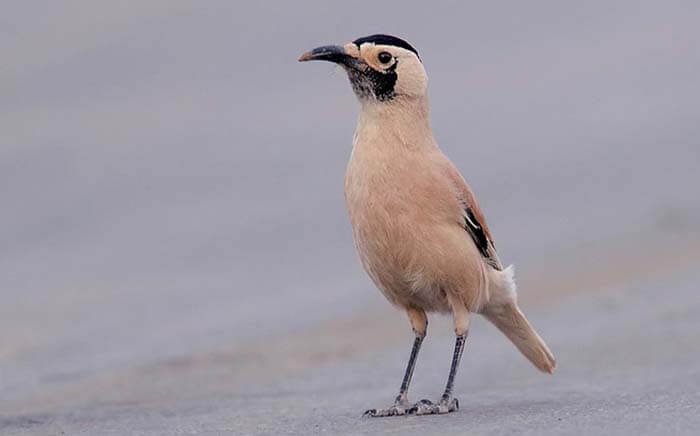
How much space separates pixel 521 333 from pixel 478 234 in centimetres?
106

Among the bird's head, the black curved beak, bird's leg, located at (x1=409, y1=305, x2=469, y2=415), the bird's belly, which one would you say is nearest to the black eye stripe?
the bird's head

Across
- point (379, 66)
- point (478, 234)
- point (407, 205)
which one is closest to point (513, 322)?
point (478, 234)

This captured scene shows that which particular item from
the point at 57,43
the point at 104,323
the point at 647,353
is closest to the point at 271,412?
the point at 647,353

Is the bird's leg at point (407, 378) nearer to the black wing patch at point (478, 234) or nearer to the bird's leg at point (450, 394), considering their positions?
the bird's leg at point (450, 394)

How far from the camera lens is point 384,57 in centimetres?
927

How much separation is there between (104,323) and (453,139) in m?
6.93

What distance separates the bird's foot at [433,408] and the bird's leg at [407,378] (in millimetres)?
60

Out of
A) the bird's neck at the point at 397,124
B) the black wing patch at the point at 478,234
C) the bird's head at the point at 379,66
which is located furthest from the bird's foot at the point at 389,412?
the bird's head at the point at 379,66

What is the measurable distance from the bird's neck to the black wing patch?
45 cm

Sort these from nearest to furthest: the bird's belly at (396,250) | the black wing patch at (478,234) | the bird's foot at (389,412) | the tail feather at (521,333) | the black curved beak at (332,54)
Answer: the bird's belly at (396,250) < the bird's foot at (389,412) < the black curved beak at (332,54) < the black wing patch at (478,234) < the tail feather at (521,333)

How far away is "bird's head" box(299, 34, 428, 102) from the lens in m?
9.21

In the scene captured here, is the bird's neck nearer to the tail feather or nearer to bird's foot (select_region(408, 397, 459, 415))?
the tail feather

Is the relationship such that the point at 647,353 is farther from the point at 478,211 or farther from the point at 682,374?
the point at 478,211

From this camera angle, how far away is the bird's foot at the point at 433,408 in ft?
29.5
